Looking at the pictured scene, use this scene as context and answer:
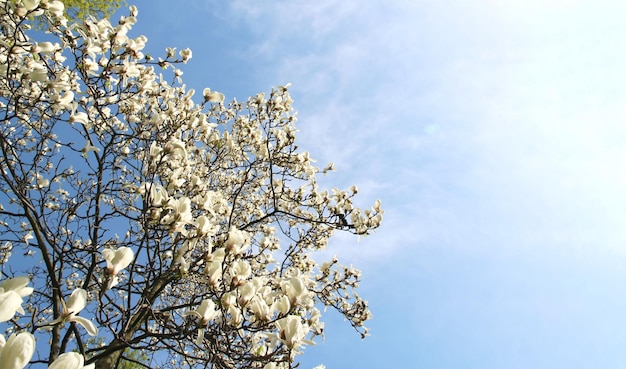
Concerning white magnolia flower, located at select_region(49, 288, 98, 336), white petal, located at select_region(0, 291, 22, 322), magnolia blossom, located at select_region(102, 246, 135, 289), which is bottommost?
white petal, located at select_region(0, 291, 22, 322)

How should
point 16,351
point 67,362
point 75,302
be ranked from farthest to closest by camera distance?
point 75,302 < point 67,362 < point 16,351

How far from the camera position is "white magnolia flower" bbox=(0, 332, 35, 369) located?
1.06 m

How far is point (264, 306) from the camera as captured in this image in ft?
7.18

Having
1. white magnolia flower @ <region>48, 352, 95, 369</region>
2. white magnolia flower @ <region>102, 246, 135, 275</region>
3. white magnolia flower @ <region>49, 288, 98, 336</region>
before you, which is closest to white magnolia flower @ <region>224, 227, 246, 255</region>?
white magnolia flower @ <region>102, 246, 135, 275</region>

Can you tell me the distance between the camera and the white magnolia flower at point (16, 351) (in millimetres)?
1058

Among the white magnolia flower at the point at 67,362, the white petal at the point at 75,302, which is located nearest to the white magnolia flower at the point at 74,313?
the white petal at the point at 75,302

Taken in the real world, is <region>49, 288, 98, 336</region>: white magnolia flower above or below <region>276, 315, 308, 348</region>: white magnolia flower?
below

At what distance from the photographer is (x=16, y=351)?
1064 millimetres

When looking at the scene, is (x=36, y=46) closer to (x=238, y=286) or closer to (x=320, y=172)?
(x=238, y=286)

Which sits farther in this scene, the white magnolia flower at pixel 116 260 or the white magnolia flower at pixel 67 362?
the white magnolia flower at pixel 116 260

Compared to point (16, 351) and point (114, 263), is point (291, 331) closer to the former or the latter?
point (114, 263)

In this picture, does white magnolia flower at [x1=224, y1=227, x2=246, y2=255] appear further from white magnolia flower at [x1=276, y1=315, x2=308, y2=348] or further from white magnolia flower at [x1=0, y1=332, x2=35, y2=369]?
white magnolia flower at [x1=0, y1=332, x2=35, y2=369]

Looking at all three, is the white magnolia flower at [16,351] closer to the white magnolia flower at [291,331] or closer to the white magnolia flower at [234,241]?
the white magnolia flower at [291,331]

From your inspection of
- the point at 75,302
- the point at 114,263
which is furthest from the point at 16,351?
A: the point at 114,263
